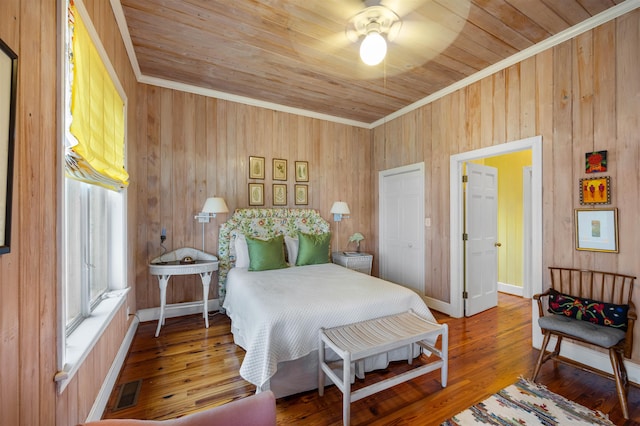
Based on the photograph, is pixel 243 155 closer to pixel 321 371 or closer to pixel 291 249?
pixel 291 249

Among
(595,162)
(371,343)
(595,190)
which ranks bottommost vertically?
(371,343)

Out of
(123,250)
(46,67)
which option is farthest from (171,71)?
(46,67)

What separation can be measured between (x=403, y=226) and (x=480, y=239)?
3.42 ft

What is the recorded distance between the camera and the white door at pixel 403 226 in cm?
393

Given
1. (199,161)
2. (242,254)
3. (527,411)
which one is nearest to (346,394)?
(527,411)

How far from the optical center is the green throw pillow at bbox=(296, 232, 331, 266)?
3541 mm

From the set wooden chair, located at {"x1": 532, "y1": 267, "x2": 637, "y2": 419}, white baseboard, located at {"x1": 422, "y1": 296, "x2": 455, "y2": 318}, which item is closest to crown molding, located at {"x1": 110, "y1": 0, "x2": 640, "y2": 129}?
wooden chair, located at {"x1": 532, "y1": 267, "x2": 637, "y2": 419}

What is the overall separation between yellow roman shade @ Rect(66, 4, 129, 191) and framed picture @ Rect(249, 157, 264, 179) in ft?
6.04

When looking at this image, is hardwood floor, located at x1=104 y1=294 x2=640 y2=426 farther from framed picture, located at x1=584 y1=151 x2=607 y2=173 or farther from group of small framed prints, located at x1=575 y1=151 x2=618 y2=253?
framed picture, located at x1=584 y1=151 x2=607 y2=173

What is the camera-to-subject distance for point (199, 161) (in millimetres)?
3559

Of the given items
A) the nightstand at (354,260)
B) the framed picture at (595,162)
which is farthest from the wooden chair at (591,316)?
the nightstand at (354,260)

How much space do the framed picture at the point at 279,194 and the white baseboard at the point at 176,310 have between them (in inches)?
62.1

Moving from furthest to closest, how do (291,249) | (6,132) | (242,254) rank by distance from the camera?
(291,249) → (242,254) → (6,132)

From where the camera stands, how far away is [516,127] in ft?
9.19
